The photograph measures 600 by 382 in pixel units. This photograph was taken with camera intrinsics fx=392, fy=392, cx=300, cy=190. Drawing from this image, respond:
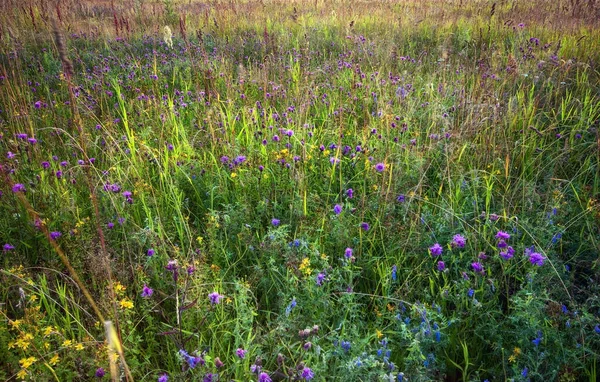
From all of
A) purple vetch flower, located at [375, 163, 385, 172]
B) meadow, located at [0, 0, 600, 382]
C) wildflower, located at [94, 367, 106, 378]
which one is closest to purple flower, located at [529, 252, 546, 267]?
meadow, located at [0, 0, 600, 382]

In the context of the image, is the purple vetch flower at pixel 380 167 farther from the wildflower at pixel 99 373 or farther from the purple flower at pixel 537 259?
the wildflower at pixel 99 373

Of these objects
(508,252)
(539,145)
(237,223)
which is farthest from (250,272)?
(539,145)

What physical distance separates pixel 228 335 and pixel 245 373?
226mm

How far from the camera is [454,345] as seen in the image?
5.62ft

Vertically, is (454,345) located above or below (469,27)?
below

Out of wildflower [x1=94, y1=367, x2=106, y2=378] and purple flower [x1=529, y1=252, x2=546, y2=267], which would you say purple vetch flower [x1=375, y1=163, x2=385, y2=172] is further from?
wildflower [x1=94, y1=367, x2=106, y2=378]

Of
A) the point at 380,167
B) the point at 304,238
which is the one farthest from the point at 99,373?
the point at 380,167

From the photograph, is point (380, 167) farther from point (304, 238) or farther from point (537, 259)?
point (537, 259)

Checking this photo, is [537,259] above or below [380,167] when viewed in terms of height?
below

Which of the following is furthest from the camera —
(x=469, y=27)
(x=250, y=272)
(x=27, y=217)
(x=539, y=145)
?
(x=469, y=27)

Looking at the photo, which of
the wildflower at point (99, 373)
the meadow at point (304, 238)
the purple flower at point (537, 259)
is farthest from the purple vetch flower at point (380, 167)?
the wildflower at point (99, 373)

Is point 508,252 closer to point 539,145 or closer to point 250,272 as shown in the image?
point 250,272

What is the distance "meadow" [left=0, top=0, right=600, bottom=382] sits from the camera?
1.50m

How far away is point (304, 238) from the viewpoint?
6.77 feet
